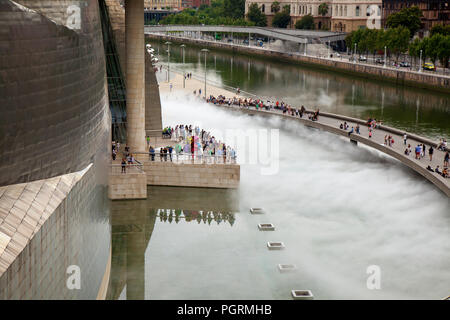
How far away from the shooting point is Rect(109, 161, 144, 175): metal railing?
3292cm

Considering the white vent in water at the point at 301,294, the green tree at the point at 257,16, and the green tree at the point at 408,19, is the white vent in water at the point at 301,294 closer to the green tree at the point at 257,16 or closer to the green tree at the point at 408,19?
the green tree at the point at 408,19

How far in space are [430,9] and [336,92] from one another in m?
38.6

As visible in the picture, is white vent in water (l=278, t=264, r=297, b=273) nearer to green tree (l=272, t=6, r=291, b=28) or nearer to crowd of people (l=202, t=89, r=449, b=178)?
crowd of people (l=202, t=89, r=449, b=178)

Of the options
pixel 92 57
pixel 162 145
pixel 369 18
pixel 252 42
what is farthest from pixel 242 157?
pixel 252 42

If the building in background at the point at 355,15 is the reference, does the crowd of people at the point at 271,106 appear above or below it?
below

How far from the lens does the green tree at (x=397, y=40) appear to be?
88.9 m

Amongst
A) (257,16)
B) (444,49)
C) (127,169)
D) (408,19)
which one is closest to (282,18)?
(257,16)

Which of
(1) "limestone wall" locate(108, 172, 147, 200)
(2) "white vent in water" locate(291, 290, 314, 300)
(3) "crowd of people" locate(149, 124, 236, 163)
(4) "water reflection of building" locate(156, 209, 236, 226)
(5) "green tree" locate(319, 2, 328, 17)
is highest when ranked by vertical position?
(5) "green tree" locate(319, 2, 328, 17)

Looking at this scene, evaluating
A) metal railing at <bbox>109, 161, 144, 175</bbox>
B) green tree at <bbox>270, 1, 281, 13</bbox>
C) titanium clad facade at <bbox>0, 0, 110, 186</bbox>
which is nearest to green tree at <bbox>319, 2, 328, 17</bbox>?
green tree at <bbox>270, 1, 281, 13</bbox>

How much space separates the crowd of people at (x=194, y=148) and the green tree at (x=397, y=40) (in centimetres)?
5357

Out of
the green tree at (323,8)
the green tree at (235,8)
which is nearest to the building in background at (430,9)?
the green tree at (323,8)

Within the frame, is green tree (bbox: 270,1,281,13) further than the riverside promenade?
Yes

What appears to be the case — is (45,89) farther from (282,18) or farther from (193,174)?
(282,18)

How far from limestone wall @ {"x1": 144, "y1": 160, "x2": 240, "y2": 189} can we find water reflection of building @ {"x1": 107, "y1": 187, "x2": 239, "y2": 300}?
0.30 meters
